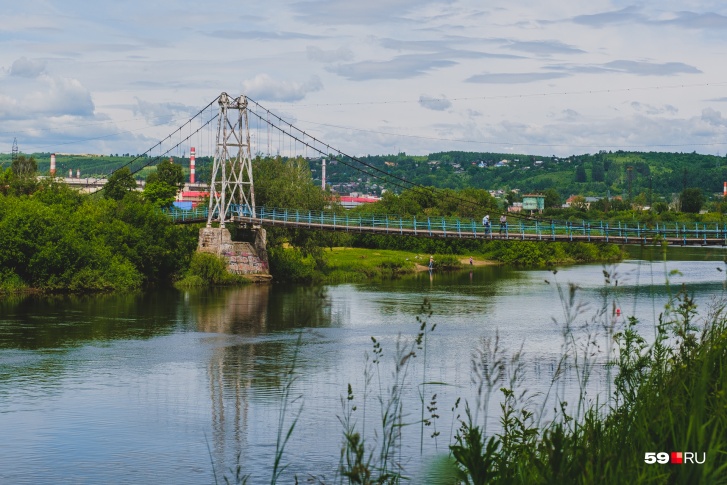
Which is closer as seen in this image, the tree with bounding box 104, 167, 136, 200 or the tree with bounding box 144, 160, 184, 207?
the tree with bounding box 144, 160, 184, 207

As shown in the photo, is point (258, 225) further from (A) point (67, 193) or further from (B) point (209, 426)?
(B) point (209, 426)

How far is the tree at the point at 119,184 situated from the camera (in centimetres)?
7038

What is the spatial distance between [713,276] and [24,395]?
34830 mm

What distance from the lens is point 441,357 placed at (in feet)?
72.3

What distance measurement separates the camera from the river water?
1309 centimetres

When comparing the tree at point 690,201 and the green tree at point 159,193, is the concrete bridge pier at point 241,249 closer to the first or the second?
the green tree at point 159,193

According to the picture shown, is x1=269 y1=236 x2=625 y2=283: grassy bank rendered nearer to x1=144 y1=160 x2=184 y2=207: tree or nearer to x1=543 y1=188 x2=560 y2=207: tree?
x1=144 y1=160 x2=184 y2=207: tree

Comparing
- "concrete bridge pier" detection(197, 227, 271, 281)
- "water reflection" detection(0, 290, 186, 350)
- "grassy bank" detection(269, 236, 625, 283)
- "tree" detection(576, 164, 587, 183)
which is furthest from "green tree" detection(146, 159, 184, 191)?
"tree" detection(576, 164, 587, 183)

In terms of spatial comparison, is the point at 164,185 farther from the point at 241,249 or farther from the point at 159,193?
the point at 241,249

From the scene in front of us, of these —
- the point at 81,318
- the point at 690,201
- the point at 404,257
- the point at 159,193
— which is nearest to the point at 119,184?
the point at 159,193

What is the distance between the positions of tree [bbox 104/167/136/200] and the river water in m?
33.0

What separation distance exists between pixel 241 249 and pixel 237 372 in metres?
27.5

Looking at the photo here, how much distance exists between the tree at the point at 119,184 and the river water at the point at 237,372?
33.0 meters

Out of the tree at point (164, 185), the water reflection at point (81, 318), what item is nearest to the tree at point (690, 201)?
the tree at point (164, 185)
